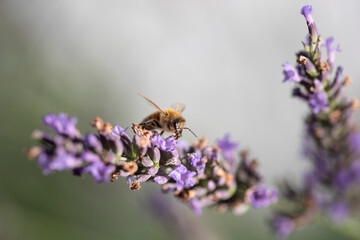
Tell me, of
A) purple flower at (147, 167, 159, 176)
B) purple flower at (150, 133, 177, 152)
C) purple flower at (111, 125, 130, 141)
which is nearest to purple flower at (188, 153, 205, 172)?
purple flower at (150, 133, 177, 152)

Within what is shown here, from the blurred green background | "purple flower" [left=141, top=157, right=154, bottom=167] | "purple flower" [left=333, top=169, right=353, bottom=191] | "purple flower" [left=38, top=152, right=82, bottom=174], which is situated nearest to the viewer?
"purple flower" [left=38, top=152, right=82, bottom=174]

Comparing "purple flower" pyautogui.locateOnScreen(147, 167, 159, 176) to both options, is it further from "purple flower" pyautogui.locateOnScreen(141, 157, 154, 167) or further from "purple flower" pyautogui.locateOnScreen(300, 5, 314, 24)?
"purple flower" pyautogui.locateOnScreen(300, 5, 314, 24)

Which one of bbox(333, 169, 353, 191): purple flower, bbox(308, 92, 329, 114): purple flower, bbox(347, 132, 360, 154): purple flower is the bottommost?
bbox(333, 169, 353, 191): purple flower

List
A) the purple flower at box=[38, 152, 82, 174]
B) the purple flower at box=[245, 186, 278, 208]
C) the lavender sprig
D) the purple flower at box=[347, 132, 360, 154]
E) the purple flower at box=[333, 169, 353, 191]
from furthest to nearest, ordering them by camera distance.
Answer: the purple flower at box=[333, 169, 353, 191], the purple flower at box=[347, 132, 360, 154], the purple flower at box=[245, 186, 278, 208], the lavender sprig, the purple flower at box=[38, 152, 82, 174]

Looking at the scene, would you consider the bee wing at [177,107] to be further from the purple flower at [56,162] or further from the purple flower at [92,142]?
the purple flower at [56,162]

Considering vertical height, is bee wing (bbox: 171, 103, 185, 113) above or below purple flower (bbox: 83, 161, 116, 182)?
above

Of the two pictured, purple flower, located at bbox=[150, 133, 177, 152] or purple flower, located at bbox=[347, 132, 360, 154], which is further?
purple flower, located at bbox=[347, 132, 360, 154]

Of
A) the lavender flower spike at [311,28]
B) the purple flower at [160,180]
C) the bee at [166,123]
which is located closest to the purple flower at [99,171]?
the purple flower at [160,180]
